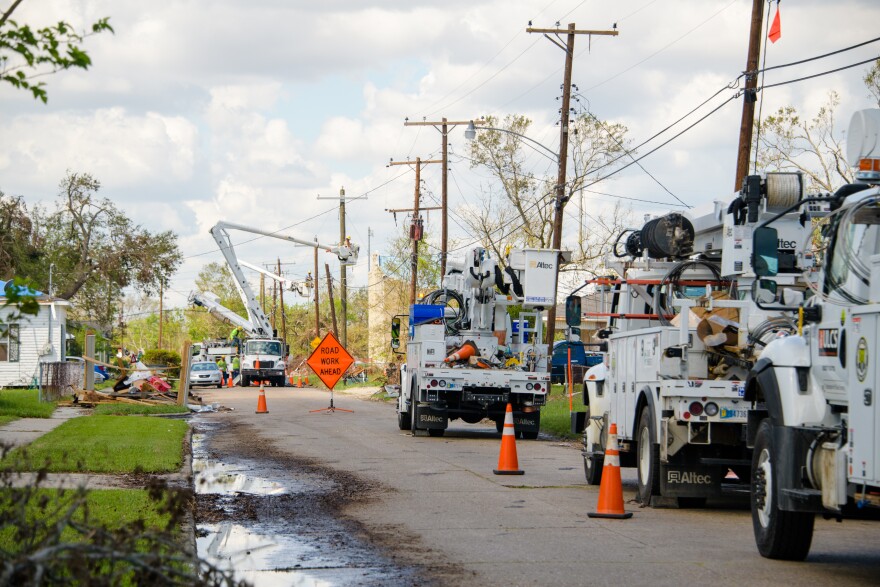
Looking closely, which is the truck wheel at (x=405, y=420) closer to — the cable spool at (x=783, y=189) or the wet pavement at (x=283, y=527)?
the wet pavement at (x=283, y=527)

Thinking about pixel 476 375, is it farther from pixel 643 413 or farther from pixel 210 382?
pixel 210 382

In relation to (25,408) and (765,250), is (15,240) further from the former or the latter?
(765,250)

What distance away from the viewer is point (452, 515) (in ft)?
39.4

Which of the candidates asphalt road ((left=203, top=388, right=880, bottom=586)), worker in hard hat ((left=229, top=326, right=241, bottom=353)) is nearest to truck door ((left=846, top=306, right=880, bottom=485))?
asphalt road ((left=203, top=388, right=880, bottom=586))

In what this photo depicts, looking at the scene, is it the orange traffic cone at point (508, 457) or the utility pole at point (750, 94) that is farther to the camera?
the utility pole at point (750, 94)

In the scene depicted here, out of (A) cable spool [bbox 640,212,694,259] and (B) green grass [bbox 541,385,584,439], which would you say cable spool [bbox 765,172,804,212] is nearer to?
(A) cable spool [bbox 640,212,694,259]

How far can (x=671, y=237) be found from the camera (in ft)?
48.4

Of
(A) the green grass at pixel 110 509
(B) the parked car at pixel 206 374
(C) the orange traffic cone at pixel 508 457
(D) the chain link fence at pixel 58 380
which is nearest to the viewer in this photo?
(A) the green grass at pixel 110 509

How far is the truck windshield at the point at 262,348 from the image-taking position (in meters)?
58.9

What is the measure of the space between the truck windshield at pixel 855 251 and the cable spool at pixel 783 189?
3563 mm

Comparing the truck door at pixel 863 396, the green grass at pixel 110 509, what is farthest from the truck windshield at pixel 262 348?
the truck door at pixel 863 396

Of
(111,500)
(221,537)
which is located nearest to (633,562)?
(221,537)

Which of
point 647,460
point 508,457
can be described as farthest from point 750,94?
point 647,460

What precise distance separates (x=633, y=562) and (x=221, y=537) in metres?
3.71
